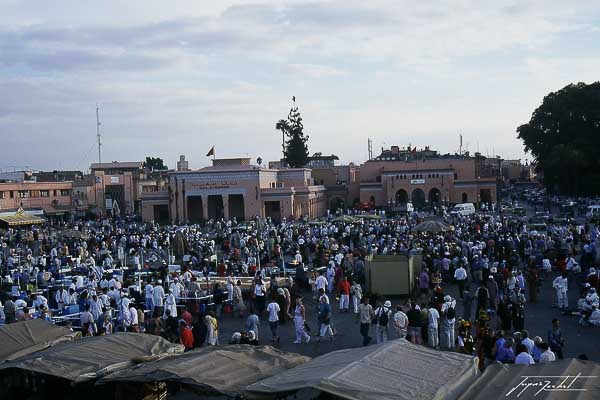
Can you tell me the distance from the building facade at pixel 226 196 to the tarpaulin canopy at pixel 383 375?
137 ft

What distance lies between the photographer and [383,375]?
776cm

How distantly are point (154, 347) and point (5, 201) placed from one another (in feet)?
165

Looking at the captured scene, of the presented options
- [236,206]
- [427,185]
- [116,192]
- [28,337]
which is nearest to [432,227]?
[28,337]

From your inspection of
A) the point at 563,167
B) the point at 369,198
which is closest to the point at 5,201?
the point at 369,198

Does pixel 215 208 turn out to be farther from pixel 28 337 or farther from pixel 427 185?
pixel 28 337

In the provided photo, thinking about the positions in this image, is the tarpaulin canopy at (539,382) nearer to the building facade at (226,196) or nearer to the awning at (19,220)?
the awning at (19,220)

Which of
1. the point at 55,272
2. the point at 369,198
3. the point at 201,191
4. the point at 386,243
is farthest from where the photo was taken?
the point at 369,198

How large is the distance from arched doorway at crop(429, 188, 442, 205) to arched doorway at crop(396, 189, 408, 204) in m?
2.09

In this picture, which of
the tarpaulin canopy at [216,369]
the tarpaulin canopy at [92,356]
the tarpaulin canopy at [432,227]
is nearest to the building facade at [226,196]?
the tarpaulin canopy at [432,227]

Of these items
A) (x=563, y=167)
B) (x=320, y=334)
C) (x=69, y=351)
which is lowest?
(x=320, y=334)

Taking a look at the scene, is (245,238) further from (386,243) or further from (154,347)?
(154,347)

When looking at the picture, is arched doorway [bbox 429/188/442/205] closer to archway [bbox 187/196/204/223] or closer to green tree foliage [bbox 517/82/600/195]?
green tree foliage [bbox 517/82/600/195]

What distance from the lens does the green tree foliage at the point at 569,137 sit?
53.9 metres

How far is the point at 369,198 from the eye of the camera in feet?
199
